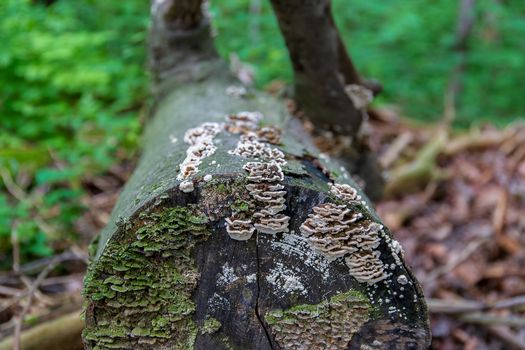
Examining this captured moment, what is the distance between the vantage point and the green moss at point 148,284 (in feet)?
4.83

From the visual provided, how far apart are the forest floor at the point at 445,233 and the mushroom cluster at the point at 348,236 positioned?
1.76 m

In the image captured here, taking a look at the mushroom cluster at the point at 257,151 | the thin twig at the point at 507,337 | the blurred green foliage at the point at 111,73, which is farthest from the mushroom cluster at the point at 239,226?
the thin twig at the point at 507,337

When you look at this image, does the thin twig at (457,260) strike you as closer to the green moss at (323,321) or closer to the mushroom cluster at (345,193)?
the green moss at (323,321)

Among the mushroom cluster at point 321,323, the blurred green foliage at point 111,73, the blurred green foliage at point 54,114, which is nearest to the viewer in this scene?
the mushroom cluster at point 321,323

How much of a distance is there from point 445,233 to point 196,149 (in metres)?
3.31

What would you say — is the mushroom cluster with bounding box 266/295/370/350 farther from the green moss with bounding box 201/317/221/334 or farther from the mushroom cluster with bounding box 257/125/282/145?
the mushroom cluster with bounding box 257/125/282/145

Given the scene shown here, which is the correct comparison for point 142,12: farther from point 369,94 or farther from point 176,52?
point 369,94

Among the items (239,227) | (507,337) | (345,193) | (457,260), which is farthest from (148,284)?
(457,260)

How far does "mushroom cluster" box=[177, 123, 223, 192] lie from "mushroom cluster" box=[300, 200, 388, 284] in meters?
0.39

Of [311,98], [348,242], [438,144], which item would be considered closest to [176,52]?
[311,98]

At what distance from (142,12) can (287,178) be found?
18.9ft

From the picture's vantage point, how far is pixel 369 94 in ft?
9.68

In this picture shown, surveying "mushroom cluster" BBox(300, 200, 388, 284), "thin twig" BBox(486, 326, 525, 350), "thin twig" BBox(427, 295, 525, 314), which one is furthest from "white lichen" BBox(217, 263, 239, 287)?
Result: "thin twig" BBox(486, 326, 525, 350)

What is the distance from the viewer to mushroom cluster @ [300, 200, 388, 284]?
4.75 feet
